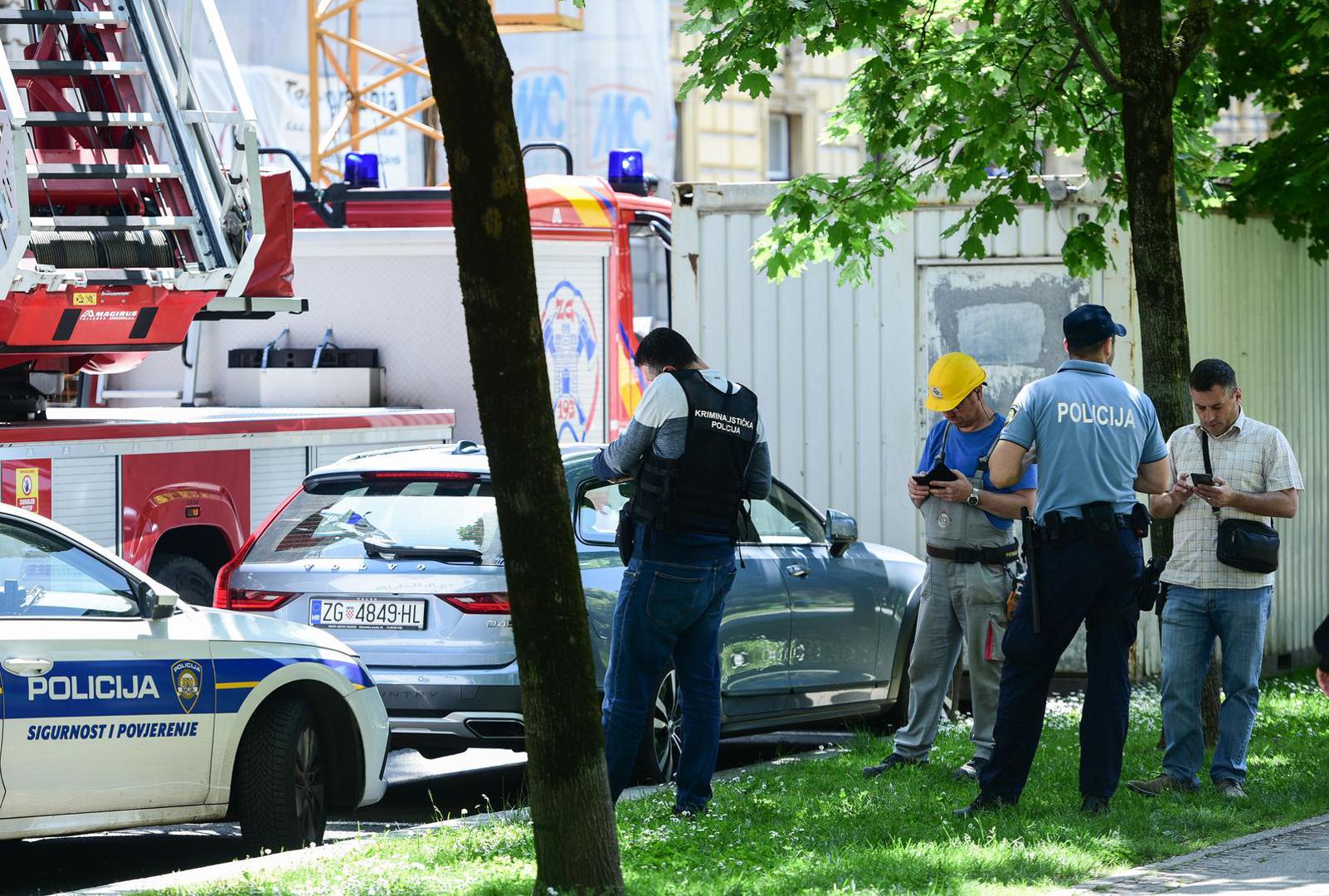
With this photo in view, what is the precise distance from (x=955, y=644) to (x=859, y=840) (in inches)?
70.3

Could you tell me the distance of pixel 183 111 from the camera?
11.0 meters

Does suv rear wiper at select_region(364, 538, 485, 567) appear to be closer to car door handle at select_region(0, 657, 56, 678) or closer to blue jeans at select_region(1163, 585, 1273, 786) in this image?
car door handle at select_region(0, 657, 56, 678)

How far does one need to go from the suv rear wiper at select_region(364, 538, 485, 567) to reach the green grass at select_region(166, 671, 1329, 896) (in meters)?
1.25

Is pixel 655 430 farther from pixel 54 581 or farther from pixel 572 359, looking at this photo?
pixel 572 359

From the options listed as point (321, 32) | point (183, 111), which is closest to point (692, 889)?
point (183, 111)

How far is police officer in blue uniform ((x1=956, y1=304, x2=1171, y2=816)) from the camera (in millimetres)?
7090

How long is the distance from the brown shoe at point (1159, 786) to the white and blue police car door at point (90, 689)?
138 inches

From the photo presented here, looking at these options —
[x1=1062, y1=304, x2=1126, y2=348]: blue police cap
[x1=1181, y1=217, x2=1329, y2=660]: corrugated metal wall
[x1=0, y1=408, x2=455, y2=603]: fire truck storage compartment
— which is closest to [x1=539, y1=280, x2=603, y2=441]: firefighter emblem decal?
[x1=0, y1=408, x2=455, y2=603]: fire truck storage compartment

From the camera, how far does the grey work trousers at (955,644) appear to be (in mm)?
8234

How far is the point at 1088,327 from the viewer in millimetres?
7281

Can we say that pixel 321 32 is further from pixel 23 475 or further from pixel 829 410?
pixel 23 475

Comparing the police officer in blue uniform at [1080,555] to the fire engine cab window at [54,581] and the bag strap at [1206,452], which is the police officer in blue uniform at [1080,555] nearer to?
the bag strap at [1206,452]

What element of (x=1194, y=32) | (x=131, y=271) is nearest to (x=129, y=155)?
(x=131, y=271)

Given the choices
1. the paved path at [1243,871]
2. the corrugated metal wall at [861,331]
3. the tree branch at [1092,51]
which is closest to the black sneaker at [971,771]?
the paved path at [1243,871]
